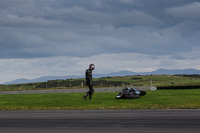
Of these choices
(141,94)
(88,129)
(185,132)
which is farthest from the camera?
(141,94)

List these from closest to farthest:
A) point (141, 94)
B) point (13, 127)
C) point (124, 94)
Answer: point (13, 127)
point (124, 94)
point (141, 94)

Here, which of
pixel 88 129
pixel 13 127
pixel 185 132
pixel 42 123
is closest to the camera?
pixel 185 132

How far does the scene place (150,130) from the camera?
7.12 metres

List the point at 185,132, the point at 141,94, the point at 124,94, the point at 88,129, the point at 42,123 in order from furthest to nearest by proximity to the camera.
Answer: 1. the point at 141,94
2. the point at 124,94
3. the point at 42,123
4. the point at 88,129
5. the point at 185,132

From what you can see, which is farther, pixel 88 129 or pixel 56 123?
pixel 56 123

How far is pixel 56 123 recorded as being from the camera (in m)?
8.75

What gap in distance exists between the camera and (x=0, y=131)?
7.60m

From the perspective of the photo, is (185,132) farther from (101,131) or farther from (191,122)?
(101,131)

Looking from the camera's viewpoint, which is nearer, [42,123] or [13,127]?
[13,127]

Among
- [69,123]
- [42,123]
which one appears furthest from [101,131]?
[42,123]

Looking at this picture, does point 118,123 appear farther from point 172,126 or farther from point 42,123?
point 42,123

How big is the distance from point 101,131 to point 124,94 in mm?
10177

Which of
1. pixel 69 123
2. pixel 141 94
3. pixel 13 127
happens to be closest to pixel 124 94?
pixel 141 94

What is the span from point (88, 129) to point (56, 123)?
1688mm
